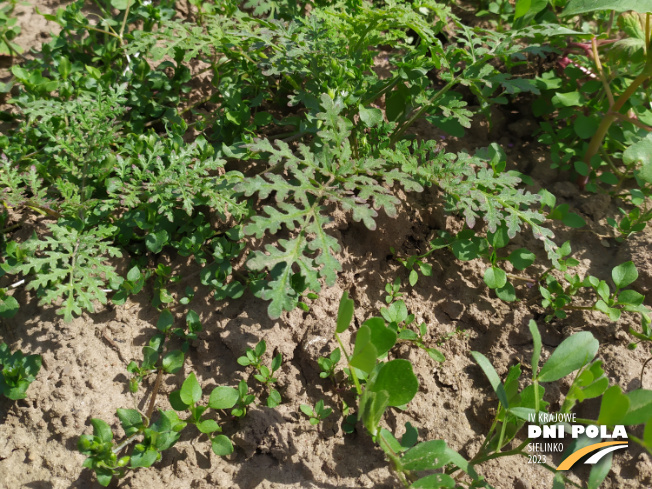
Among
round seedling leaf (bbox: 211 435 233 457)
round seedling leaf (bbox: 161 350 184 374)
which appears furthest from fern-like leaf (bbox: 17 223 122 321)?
round seedling leaf (bbox: 211 435 233 457)

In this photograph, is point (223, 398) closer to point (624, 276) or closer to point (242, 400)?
point (242, 400)

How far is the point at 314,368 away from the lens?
2.09 meters

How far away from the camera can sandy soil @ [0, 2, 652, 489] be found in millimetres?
1878

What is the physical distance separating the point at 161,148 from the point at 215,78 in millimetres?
688

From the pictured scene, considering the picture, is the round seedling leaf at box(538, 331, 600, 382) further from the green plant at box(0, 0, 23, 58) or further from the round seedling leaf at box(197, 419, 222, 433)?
the green plant at box(0, 0, 23, 58)

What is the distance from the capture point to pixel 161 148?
2227 mm

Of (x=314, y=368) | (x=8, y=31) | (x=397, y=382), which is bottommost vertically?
(x=314, y=368)

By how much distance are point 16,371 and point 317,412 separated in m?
1.15

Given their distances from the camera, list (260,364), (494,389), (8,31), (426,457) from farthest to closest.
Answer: (8,31) → (260,364) → (494,389) → (426,457)

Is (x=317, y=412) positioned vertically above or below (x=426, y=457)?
below

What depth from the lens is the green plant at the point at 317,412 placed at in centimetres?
192

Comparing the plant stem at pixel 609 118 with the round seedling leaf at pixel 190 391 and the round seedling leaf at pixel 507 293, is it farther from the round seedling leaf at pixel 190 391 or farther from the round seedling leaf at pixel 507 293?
the round seedling leaf at pixel 190 391

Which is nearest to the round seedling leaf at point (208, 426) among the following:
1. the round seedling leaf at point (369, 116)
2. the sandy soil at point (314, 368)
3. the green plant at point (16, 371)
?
the sandy soil at point (314, 368)

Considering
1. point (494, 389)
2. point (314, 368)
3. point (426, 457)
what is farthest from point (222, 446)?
point (494, 389)
